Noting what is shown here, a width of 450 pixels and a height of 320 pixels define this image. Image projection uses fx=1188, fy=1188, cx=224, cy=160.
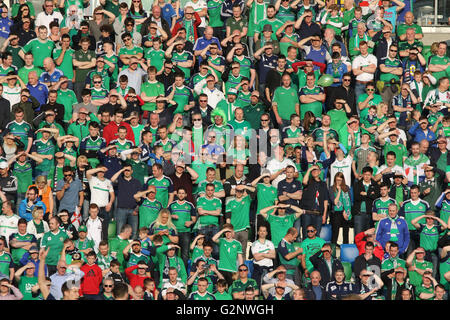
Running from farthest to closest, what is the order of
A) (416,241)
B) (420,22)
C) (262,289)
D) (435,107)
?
(420,22) → (435,107) → (416,241) → (262,289)

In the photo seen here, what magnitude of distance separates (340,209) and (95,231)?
14.8 ft

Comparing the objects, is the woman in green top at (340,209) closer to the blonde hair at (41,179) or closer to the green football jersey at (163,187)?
the green football jersey at (163,187)

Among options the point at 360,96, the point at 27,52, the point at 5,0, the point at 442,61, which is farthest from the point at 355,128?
the point at 5,0

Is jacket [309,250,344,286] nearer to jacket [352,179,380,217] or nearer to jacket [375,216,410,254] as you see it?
jacket [375,216,410,254]

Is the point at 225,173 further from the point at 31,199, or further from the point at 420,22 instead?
the point at 420,22

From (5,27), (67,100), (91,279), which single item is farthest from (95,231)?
(5,27)

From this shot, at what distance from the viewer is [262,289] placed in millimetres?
20469

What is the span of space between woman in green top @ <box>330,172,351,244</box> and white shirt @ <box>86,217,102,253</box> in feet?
14.0

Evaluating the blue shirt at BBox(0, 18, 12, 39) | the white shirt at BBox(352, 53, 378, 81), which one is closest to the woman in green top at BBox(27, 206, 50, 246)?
the blue shirt at BBox(0, 18, 12, 39)

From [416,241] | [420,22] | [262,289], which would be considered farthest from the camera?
[420,22]

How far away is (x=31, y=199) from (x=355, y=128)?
21.0 ft

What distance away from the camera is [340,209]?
22.0 meters

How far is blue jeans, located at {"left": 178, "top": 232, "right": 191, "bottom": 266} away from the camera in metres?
21.3

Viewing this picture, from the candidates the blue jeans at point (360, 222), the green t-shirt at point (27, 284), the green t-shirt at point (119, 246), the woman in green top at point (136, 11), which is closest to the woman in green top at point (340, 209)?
the blue jeans at point (360, 222)
